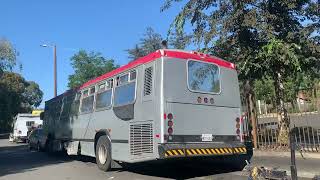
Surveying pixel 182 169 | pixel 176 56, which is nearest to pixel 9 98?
pixel 182 169

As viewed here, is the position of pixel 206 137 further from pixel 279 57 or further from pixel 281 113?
pixel 281 113

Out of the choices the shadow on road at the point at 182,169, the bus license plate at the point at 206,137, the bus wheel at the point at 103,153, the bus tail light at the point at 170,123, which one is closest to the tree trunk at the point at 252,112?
the shadow on road at the point at 182,169

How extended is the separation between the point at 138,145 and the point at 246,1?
18.7 ft

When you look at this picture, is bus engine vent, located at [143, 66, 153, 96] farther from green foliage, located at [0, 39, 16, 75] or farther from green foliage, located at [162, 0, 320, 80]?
green foliage, located at [0, 39, 16, 75]

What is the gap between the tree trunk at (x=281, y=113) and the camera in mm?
Result: 15578

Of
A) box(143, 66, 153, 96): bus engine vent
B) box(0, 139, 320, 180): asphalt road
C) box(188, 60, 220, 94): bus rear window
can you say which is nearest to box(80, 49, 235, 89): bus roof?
box(188, 60, 220, 94): bus rear window

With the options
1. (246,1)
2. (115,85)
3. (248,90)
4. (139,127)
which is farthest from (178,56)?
(248,90)

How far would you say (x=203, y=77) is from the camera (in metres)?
12.9

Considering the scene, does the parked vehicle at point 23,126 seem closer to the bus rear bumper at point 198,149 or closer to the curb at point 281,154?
the curb at point 281,154

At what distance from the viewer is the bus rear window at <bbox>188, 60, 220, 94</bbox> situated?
12.6 m

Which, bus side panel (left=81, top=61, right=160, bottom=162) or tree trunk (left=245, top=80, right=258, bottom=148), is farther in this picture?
tree trunk (left=245, top=80, right=258, bottom=148)

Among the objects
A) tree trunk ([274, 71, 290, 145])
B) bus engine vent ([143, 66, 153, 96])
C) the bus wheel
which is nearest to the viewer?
bus engine vent ([143, 66, 153, 96])

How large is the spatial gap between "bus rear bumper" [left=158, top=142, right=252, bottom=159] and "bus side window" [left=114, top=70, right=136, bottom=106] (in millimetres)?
2042

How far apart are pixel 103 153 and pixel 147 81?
11.5ft
